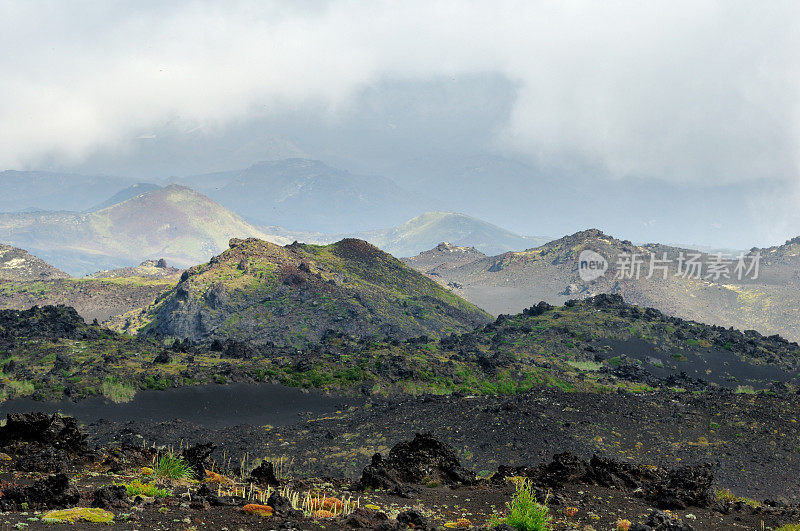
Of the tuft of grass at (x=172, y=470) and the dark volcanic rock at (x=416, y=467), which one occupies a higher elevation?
the dark volcanic rock at (x=416, y=467)

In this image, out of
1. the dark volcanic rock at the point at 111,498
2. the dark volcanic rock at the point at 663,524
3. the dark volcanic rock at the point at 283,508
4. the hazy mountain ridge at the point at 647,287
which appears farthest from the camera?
the hazy mountain ridge at the point at 647,287

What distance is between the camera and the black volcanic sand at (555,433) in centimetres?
2825

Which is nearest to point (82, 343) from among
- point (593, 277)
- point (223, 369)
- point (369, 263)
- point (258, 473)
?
point (223, 369)

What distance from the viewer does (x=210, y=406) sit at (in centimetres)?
4394

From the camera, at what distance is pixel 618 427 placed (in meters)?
31.9

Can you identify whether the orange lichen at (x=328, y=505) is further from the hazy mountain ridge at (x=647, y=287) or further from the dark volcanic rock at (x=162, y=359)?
the hazy mountain ridge at (x=647, y=287)

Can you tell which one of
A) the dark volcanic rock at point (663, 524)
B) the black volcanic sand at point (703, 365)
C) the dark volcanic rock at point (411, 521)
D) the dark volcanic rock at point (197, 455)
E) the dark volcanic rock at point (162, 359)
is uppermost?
the black volcanic sand at point (703, 365)

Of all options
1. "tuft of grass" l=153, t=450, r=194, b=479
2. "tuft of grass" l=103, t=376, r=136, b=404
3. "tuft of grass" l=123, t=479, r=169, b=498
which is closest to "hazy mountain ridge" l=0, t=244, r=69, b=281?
"tuft of grass" l=103, t=376, r=136, b=404

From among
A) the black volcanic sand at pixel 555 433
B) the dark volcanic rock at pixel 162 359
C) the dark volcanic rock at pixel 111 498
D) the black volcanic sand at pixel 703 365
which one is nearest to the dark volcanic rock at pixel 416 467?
the dark volcanic rock at pixel 111 498

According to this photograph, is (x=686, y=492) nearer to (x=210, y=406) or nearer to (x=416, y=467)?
(x=416, y=467)

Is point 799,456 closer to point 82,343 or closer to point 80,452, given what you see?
point 80,452

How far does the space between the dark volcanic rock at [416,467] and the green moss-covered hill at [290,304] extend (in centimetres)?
6189

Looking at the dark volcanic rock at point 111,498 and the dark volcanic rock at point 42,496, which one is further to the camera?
the dark volcanic rock at point 111,498

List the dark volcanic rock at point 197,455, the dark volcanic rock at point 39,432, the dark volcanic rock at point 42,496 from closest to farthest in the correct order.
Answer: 1. the dark volcanic rock at point 42,496
2. the dark volcanic rock at point 39,432
3. the dark volcanic rock at point 197,455
